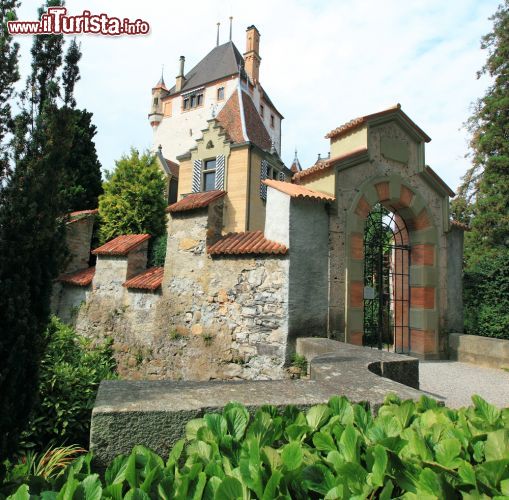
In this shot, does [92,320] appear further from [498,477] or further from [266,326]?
[498,477]

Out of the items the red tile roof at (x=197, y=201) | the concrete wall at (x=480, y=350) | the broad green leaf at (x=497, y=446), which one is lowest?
the concrete wall at (x=480, y=350)

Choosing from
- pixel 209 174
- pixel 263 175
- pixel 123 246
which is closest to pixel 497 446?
pixel 123 246

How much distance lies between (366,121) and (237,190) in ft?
42.1

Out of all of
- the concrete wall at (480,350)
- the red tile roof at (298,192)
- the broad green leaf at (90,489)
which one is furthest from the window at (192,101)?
the broad green leaf at (90,489)

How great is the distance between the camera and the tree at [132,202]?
1184 centimetres

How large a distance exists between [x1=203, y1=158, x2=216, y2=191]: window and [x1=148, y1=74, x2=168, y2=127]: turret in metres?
17.3

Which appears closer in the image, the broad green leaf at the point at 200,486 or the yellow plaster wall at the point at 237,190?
the broad green leaf at the point at 200,486

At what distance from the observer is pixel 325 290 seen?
606cm

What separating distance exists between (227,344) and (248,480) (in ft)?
16.3

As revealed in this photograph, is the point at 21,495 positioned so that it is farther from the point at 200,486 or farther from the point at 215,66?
the point at 215,66

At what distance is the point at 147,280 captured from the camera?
760 centimetres

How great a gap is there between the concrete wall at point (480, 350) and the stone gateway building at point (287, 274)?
198mm

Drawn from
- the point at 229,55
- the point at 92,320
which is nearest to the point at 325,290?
the point at 92,320

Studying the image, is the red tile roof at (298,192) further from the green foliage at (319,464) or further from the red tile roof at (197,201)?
the green foliage at (319,464)
